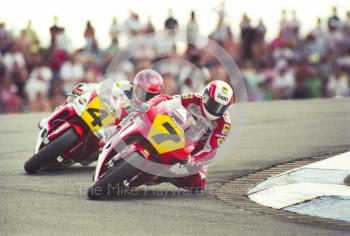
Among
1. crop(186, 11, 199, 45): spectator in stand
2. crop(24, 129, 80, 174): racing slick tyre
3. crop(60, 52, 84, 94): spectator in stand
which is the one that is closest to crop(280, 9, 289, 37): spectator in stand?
crop(186, 11, 199, 45): spectator in stand

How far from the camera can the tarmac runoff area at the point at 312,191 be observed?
32.5 feet

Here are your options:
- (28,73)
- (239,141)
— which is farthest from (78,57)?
(239,141)

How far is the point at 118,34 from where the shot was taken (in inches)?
896

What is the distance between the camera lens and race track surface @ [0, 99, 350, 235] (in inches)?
349

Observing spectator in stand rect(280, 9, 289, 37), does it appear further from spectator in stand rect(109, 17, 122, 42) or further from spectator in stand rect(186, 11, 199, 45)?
spectator in stand rect(109, 17, 122, 42)

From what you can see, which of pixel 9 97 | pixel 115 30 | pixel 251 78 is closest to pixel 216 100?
pixel 9 97

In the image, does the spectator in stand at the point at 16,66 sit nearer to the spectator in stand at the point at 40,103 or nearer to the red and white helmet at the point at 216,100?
the spectator in stand at the point at 40,103

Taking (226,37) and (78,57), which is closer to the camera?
(78,57)

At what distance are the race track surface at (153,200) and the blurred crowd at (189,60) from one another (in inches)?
86.8

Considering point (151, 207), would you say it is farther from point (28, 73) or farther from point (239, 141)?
point (28, 73)

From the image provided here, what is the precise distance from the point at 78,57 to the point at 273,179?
1064 centimetres

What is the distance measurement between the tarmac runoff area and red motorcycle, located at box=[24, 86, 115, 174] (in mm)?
2348

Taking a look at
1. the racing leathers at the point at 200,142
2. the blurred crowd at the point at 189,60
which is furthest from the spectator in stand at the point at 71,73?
the racing leathers at the point at 200,142

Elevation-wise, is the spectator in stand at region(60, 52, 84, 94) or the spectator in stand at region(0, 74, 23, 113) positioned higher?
the spectator in stand at region(60, 52, 84, 94)
